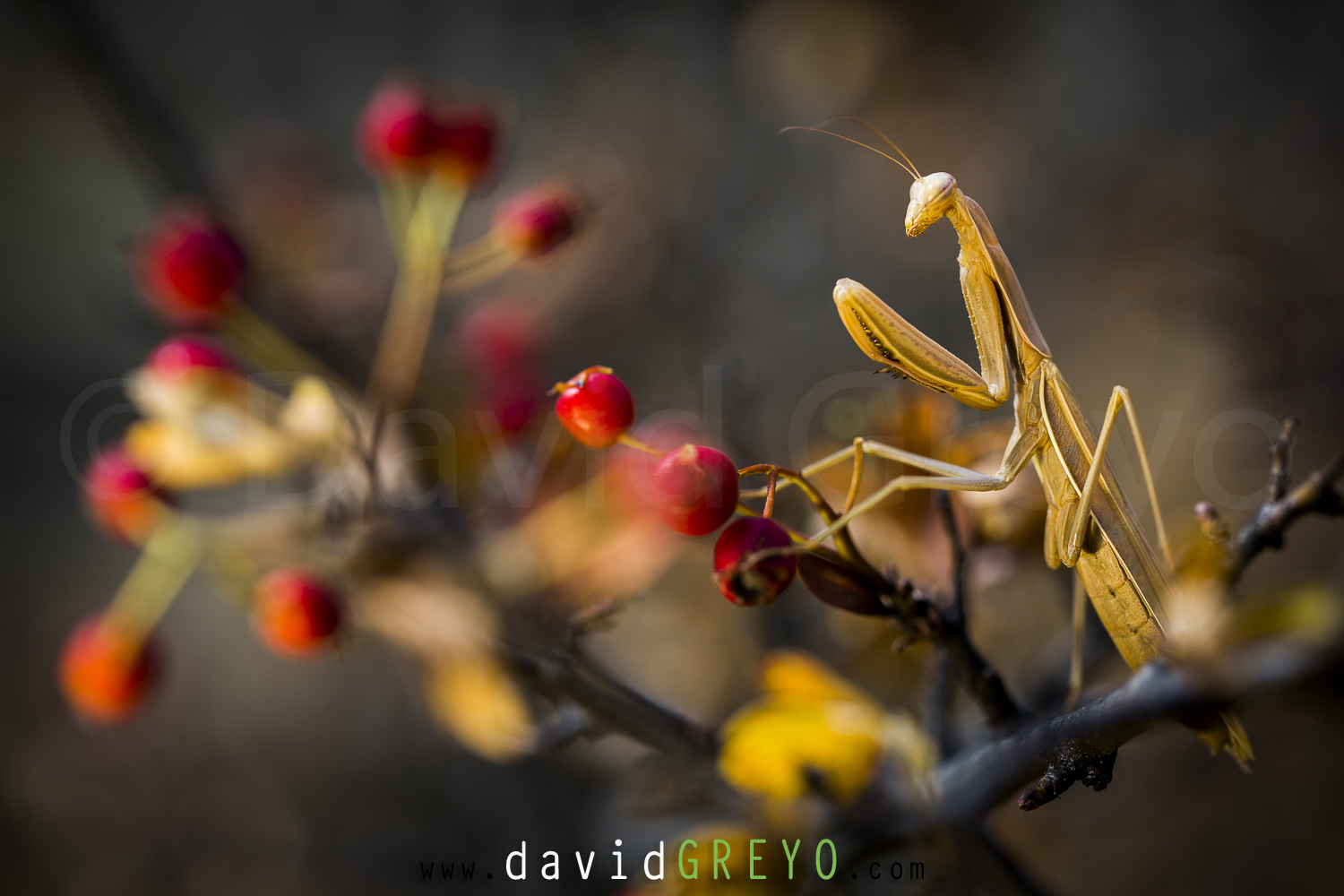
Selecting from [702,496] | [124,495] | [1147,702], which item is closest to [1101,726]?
[1147,702]

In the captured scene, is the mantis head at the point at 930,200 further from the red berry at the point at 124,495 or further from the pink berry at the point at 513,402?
the red berry at the point at 124,495

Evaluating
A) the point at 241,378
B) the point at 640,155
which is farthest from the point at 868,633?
the point at 640,155

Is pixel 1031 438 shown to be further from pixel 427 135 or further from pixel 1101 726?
pixel 427 135

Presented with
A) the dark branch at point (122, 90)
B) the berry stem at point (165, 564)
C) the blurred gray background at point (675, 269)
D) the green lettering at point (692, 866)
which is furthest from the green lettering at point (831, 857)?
the dark branch at point (122, 90)

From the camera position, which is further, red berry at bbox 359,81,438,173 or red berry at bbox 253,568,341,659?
red berry at bbox 359,81,438,173

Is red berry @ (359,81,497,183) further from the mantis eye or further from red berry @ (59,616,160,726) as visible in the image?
red berry @ (59,616,160,726)

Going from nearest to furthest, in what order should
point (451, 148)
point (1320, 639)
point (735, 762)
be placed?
1. point (1320, 639)
2. point (735, 762)
3. point (451, 148)

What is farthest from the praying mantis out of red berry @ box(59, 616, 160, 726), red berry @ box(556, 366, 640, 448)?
red berry @ box(59, 616, 160, 726)

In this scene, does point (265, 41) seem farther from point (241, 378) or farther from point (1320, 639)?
point (1320, 639)
